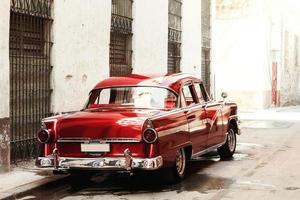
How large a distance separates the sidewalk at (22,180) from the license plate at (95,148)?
38.4 inches

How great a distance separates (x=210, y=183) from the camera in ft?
26.9

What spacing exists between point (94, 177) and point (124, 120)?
1953mm

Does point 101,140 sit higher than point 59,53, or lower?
lower

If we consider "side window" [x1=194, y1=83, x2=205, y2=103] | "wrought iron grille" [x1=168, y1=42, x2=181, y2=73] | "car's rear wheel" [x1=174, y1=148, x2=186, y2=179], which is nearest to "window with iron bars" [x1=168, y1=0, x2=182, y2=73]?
"wrought iron grille" [x1=168, y1=42, x2=181, y2=73]

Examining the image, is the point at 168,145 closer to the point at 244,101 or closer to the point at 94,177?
the point at 94,177

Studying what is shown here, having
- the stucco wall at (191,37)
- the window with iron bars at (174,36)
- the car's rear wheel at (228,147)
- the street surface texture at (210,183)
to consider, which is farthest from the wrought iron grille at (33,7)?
the stucco wall at (191,37)

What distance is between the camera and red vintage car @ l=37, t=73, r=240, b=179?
7184mm

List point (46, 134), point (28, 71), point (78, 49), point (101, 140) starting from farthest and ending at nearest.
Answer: point (78, 49) → point (28, 71) → point (46, 134) → point (101, 140)

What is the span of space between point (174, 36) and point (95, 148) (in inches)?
442

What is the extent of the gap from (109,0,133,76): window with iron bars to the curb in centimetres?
558

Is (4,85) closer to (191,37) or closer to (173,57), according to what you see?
(173,57)

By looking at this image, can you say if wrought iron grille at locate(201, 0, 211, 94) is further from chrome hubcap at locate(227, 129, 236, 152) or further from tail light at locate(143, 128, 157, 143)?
tail light at locate(143, 128, 157, 143)

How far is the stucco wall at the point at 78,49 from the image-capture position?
429 inches

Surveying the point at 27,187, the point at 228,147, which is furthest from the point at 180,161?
the point at 228,147
